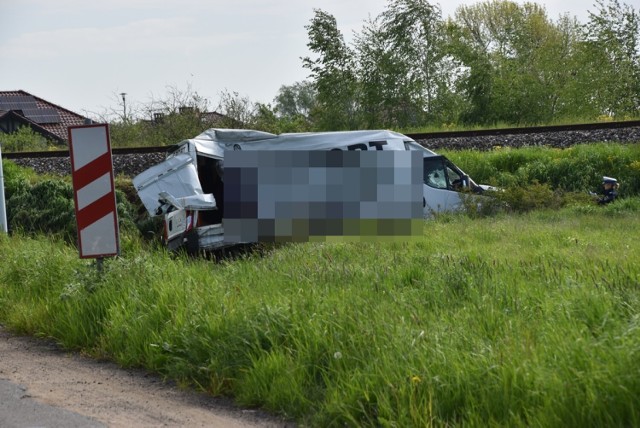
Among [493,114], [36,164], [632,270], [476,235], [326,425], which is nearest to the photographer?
[326,425]

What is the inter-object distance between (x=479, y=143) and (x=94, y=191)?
16953mm

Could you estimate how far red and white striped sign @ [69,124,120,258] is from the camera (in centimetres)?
848

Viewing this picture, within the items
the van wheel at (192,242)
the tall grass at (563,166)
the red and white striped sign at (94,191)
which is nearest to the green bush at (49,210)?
the van wheel at (192,242)

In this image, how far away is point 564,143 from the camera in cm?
2291

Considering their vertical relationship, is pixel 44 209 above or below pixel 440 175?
below

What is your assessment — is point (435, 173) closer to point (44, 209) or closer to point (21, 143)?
point (44, 209)

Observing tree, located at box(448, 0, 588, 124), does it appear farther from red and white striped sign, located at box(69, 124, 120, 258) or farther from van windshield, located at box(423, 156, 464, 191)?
red and white striped sign, located at box(69, 124, 120, 258)

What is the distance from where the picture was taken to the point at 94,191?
8.51 metres

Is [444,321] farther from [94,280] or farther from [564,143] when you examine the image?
[564,143]

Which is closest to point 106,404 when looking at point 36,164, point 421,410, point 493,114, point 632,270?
point 421,410

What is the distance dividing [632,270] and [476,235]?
5.52 metres

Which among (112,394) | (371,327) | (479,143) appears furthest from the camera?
(479,143)

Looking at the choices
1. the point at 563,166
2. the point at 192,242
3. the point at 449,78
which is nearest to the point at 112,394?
the point at 192,242

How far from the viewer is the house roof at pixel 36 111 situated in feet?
201
